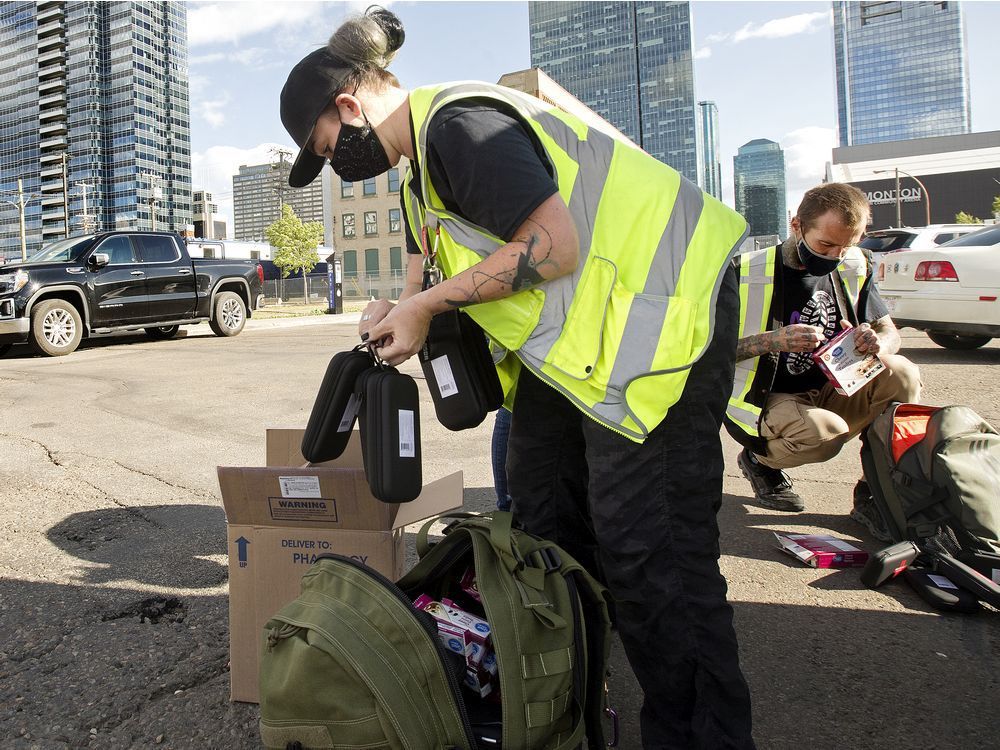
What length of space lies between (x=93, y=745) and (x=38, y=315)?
9.63 meters

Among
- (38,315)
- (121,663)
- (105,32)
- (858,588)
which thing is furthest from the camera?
(105,32)

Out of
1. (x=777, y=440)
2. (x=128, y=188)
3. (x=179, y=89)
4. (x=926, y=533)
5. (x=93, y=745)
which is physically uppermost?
(x=179, y=89)

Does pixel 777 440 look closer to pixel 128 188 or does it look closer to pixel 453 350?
pixel 453 350

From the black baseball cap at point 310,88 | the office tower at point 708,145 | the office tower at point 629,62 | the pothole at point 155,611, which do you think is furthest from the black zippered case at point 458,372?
the office tower at point 708,145

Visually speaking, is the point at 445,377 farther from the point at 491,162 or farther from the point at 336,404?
the point at 491,162

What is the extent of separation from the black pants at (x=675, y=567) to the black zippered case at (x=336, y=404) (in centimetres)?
56

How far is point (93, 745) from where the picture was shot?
5.57ft

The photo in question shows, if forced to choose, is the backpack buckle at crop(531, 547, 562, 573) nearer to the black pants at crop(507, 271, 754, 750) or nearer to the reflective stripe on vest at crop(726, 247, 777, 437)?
the black pants at crop(507, 271, 754, 750)

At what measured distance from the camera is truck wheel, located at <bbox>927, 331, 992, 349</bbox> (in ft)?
29.6

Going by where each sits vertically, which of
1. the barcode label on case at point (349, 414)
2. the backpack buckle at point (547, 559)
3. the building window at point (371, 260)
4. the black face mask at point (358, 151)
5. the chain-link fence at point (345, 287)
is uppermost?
the building window at point (371, 260)

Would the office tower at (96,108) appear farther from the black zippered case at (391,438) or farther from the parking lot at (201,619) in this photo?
the black zippered case at (391,438)

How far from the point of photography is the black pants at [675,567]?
4.83 ft

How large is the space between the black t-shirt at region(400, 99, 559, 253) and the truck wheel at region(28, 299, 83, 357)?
10.2 meters

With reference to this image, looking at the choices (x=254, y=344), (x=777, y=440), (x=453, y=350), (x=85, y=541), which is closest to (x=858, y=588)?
(x=777, y=440)
